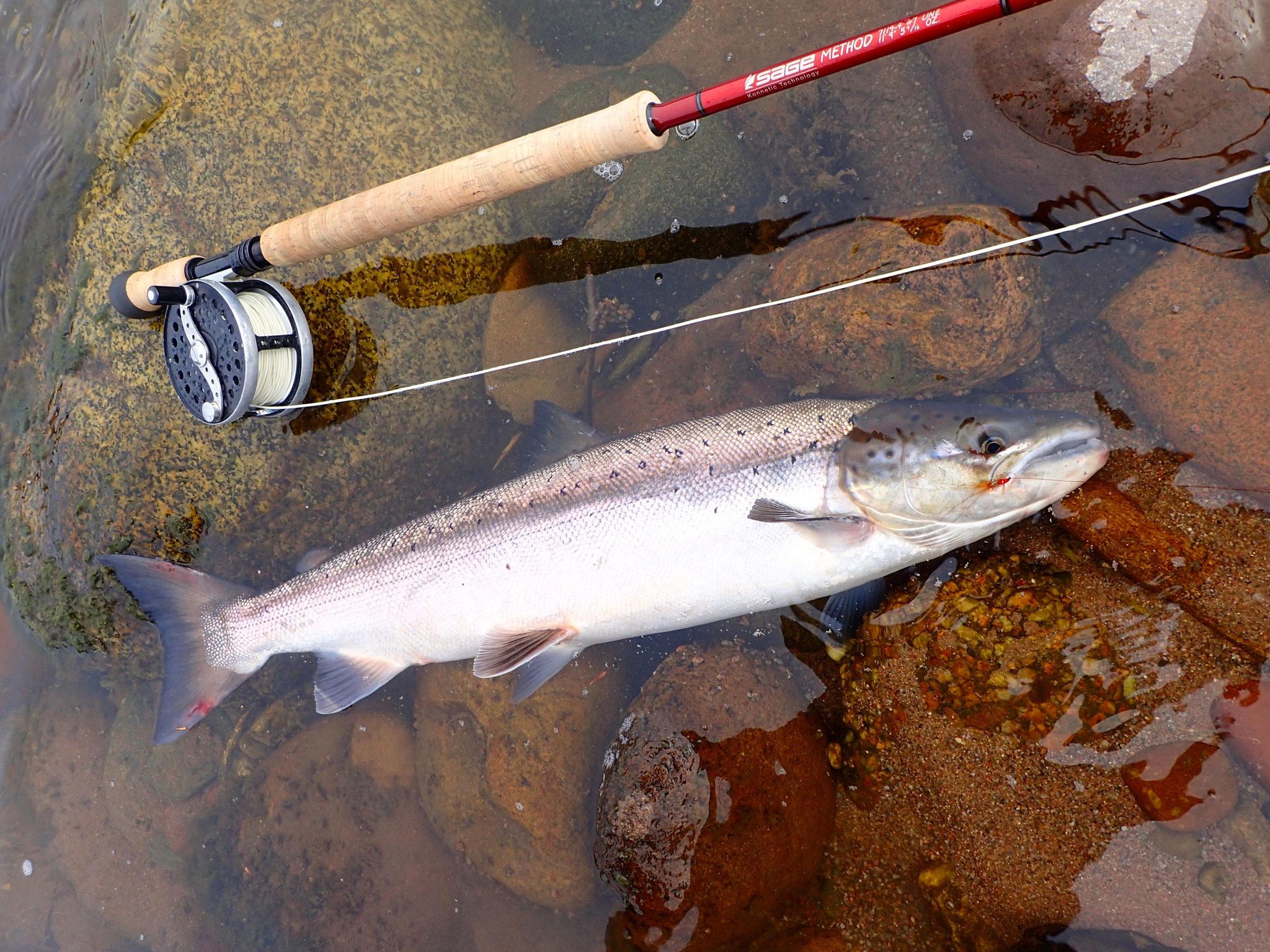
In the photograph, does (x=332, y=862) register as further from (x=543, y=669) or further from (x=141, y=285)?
(x=141, y=285)

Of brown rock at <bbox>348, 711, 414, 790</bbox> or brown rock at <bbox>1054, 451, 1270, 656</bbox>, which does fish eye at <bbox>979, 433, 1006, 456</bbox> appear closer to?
brown rock at <bbox>1054, 451, 1270, 656</bbox>

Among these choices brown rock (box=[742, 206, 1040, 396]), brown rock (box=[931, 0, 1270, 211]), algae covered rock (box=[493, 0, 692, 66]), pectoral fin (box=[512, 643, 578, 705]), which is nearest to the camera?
brown rock (box=[931, 0, 1270, 211])

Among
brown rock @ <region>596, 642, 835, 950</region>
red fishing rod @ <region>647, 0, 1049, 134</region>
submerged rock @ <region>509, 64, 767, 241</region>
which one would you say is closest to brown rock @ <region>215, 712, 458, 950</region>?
brown rock @ <region>596, 642, 835, 950</region>

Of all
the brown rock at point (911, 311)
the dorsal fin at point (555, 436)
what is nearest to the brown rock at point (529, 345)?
the dorsal fin at point (555, 436)

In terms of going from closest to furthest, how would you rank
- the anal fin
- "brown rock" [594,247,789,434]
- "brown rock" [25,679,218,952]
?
1. the anal fin
2. "brown rock" [594,247,789,434]
3. "brown rock" [25,679,218,952]

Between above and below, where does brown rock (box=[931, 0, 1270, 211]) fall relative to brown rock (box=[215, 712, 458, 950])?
above

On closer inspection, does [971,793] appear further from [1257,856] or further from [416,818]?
[416,818]
